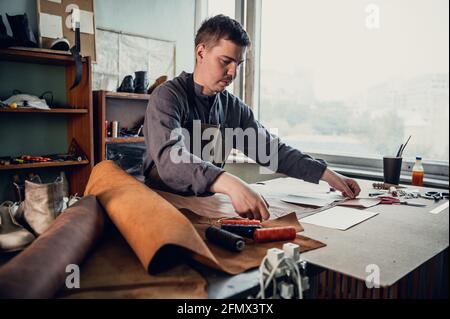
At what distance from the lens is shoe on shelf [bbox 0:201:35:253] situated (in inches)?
37.0

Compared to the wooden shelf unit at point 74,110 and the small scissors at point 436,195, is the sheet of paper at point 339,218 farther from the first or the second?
the wooden shelf unit at point 74,110

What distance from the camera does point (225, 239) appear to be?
0.95 metres

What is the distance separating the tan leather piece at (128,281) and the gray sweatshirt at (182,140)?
0.37 meters

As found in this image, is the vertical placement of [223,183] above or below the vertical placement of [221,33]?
below

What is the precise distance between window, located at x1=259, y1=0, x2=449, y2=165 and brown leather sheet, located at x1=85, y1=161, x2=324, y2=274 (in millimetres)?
1626

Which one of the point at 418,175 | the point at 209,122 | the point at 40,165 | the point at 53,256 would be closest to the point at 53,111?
the point at 40,165

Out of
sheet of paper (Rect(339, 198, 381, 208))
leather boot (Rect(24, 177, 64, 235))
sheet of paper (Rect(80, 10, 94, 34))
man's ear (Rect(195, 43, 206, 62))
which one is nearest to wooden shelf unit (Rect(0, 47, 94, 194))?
sheet of paper (Rect(80, 10, 94, 34))

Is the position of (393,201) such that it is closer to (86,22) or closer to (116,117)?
(116,117)

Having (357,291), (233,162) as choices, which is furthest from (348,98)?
(357,291)

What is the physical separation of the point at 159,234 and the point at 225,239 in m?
0.20

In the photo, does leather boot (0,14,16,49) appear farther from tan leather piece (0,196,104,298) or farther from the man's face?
tan leather piece (0,196,104,298)

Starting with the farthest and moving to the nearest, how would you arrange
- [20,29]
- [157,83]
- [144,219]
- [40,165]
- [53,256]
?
[157,83], [40,165], [20,29], [144,219], [53,256]

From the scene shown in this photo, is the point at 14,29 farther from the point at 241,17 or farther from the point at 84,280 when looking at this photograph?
the point at 84,280

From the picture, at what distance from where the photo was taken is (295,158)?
5.96ft
